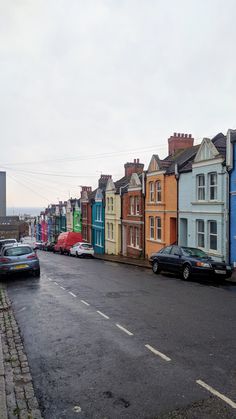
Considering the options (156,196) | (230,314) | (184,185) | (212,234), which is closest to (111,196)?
(156,196)

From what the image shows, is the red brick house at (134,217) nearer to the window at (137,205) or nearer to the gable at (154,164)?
the window at (137,205)

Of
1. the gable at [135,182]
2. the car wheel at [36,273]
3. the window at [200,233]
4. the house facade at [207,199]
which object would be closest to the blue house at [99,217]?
the gable at [135,182]

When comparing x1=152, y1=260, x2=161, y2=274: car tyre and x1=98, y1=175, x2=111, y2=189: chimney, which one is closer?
x1=152, y1=260, x2=161, y2=274: car tyre

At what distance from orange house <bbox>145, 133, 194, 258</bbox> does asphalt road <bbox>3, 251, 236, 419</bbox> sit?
13812mm

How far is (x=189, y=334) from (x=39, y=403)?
157 inches

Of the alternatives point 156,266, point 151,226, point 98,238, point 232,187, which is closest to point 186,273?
point 156,266

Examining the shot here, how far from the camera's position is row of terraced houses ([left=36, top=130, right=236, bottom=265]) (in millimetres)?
20594

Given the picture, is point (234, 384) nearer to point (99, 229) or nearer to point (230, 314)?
point (230, 314)

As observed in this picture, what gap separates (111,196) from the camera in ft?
133

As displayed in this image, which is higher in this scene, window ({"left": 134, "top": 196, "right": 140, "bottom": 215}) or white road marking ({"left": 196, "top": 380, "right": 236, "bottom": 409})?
window ({"left": 134, "top": 196, "right": 140, "bottom": 215})

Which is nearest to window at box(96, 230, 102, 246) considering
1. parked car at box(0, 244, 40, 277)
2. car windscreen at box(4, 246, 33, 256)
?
parked car at box(0, 244, 40, 277)

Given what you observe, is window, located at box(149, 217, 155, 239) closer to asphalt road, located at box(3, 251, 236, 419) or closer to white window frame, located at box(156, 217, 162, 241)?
white window frame, located at box(156, 217, 162, 241)

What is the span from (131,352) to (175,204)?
20.0 m

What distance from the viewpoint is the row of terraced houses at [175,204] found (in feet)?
67.6
